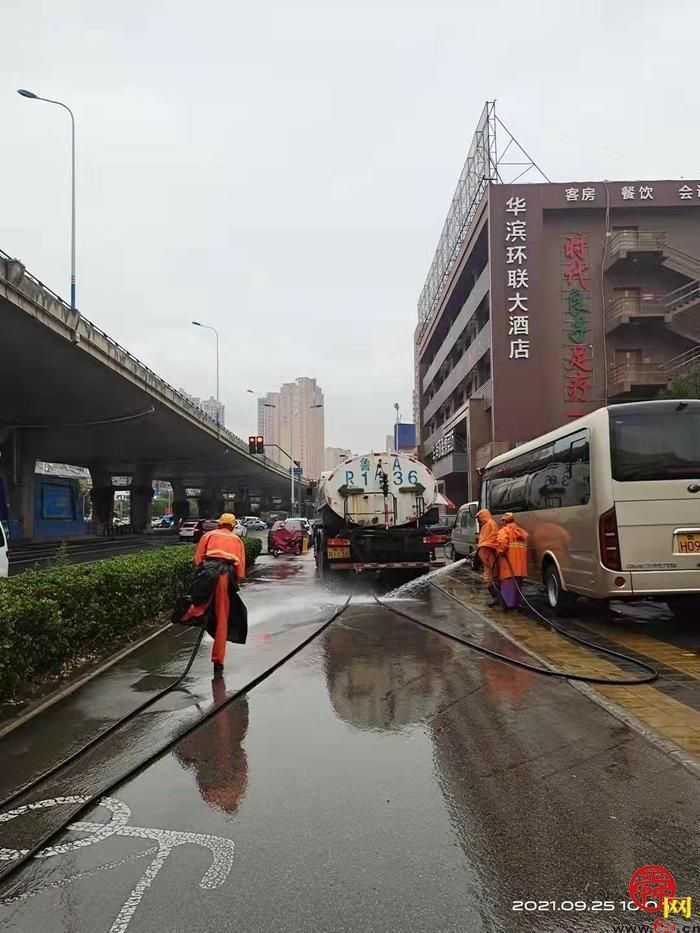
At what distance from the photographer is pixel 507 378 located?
3416 centimetres

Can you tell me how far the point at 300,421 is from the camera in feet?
280

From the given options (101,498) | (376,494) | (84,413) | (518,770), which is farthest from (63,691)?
(101,498)

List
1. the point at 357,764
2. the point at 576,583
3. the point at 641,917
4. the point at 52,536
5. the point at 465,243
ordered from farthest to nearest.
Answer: the point at 52,536 < the point at 465,243 < the point at 576,583 < the point at 357,764 < the point at 641,917

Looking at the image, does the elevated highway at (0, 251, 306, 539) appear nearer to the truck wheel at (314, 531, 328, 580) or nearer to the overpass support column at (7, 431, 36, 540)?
the overpass support column at (7, 431, 36, 540)

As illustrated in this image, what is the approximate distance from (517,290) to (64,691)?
31.9 m

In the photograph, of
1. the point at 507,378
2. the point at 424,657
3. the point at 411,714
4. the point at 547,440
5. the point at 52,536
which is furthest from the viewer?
the point at 52,536

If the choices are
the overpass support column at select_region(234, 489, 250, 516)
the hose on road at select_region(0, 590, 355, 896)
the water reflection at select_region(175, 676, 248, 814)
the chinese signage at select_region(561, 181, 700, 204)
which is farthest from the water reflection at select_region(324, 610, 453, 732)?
the overpass support column at select_region(234, 489, 250, 516)

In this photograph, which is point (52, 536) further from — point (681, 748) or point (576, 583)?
point (681, 748)

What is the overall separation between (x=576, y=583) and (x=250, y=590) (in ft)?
25.3

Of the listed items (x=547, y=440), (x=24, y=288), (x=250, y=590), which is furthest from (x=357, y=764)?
(x=24, y=288)

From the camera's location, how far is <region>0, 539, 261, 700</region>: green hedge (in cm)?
568

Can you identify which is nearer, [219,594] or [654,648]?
[219,594]

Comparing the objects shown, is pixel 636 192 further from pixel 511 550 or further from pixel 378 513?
pixel 511 550

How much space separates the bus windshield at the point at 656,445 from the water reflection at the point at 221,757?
542 cm
